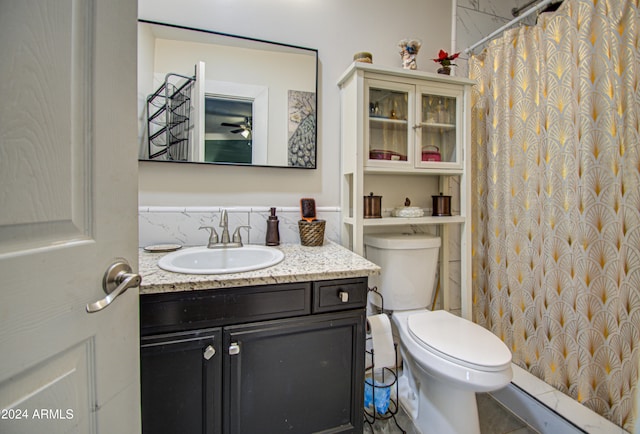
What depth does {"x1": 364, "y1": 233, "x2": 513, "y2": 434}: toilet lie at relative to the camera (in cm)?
105

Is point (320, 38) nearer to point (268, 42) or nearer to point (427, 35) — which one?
point (268, 42)

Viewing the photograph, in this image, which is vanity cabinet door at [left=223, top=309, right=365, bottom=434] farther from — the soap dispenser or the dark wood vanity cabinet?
the soap dispenser

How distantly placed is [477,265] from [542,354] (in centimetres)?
55

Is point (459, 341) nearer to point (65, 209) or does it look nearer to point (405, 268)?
point (405, 268)

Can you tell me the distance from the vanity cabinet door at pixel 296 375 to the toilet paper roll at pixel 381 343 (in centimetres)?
18

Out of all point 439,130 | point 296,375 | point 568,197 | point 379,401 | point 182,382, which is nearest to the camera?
point 182,382

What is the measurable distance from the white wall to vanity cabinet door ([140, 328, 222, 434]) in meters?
0.74

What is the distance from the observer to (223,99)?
4.67ft

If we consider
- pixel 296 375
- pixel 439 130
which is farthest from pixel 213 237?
pixel 439 130

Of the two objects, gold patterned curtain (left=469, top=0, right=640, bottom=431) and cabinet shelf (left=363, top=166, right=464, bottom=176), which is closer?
gold patterned curtain (left=469, top=0, right=640, bottom=431)

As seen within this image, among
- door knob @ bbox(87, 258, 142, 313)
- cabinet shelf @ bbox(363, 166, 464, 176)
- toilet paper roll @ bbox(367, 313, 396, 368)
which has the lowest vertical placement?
toilet paper roll @ bbox(367, 313, 396, 368)

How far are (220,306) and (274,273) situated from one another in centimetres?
21

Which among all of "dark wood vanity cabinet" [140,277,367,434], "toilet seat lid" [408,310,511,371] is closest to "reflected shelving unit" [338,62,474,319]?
"toilet seat lid" [408,310,511,371]

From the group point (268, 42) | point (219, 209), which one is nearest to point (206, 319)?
point (219, 209)
